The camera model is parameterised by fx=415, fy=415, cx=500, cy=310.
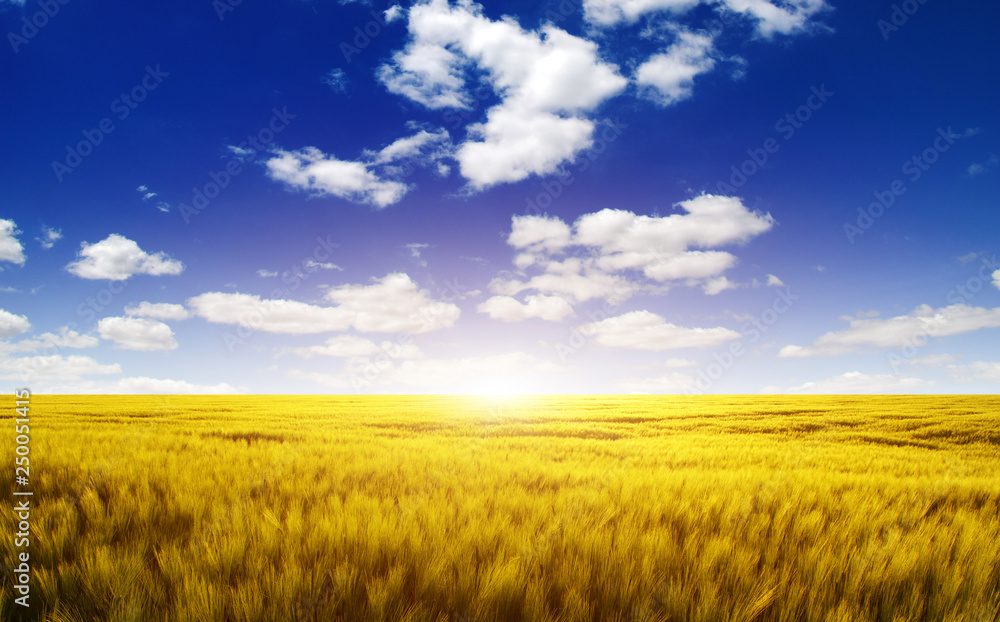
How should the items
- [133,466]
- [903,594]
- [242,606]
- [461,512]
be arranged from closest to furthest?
[242,606], [903,594], [461,512], [133,466]

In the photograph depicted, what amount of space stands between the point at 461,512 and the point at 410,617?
62.6 inches

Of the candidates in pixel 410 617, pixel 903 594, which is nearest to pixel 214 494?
pixel 410 617

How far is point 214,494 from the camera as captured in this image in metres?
3.94

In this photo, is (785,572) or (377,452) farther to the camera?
(377,452)

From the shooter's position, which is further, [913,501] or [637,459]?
[637,459]

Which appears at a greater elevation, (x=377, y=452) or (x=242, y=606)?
(x=242, y=606)

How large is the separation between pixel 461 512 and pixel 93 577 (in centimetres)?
224

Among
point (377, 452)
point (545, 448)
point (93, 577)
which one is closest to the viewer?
point (93, 577)

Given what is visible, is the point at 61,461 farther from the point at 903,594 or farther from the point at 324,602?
the point at 903,594

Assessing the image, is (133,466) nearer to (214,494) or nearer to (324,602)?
(214,494)

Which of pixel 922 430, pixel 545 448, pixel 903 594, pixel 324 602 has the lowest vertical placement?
pixel 922 430

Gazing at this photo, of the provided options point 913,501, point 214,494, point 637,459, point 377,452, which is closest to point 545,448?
point 637,459

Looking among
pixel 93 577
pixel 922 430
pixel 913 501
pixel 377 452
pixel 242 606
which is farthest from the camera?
pixel 922 430

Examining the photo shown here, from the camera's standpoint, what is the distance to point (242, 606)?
1.90 meters
